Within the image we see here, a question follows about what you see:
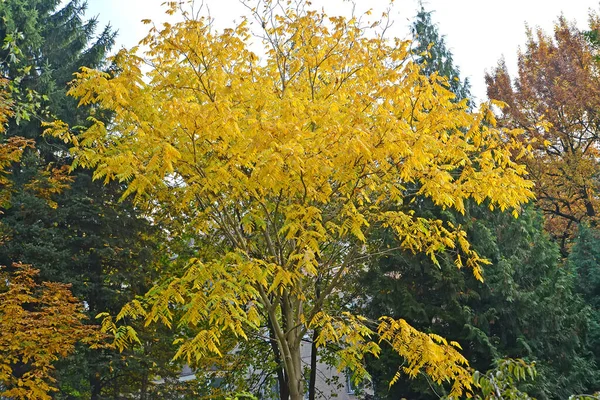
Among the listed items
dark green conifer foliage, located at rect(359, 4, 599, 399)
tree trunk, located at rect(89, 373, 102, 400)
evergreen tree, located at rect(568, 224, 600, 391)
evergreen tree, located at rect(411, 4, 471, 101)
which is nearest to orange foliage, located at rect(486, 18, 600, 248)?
evergreen tree, located at rect(568, 224, 600, 391)

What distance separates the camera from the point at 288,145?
478 cm

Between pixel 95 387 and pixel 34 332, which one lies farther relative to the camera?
pixel 95 387

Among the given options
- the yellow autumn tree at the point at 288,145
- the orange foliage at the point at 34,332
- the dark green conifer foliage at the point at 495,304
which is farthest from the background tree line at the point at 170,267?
the yellow autumn tree at the point at 288,145

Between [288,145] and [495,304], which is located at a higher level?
[288,145]

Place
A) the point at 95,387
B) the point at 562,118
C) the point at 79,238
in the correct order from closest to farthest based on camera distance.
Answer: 1. the point at 79,238
2. the point at 95,387
3. the point at 562,118

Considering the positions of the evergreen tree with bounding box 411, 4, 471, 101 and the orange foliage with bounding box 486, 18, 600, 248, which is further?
the orange foliage with bounding box 486, 18, 600, 248

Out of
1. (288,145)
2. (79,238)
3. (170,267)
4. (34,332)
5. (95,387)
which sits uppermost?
(79,238)

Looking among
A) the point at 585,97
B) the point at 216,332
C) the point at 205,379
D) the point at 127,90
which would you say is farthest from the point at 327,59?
the point at 585,97

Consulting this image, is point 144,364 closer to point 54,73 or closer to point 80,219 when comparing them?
point 80,219

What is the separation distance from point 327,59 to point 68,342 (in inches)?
237

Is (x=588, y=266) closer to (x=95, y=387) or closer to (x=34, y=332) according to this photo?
(x=95, y=387)

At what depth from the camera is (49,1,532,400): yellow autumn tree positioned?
5.23 m

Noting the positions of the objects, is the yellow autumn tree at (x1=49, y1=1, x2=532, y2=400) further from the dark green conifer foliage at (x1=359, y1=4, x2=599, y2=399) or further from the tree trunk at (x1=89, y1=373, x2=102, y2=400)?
the tree trunk at (x1=89, y1=373, x2=102, y2=400)

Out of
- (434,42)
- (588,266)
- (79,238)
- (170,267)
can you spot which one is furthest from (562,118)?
(79,238)
